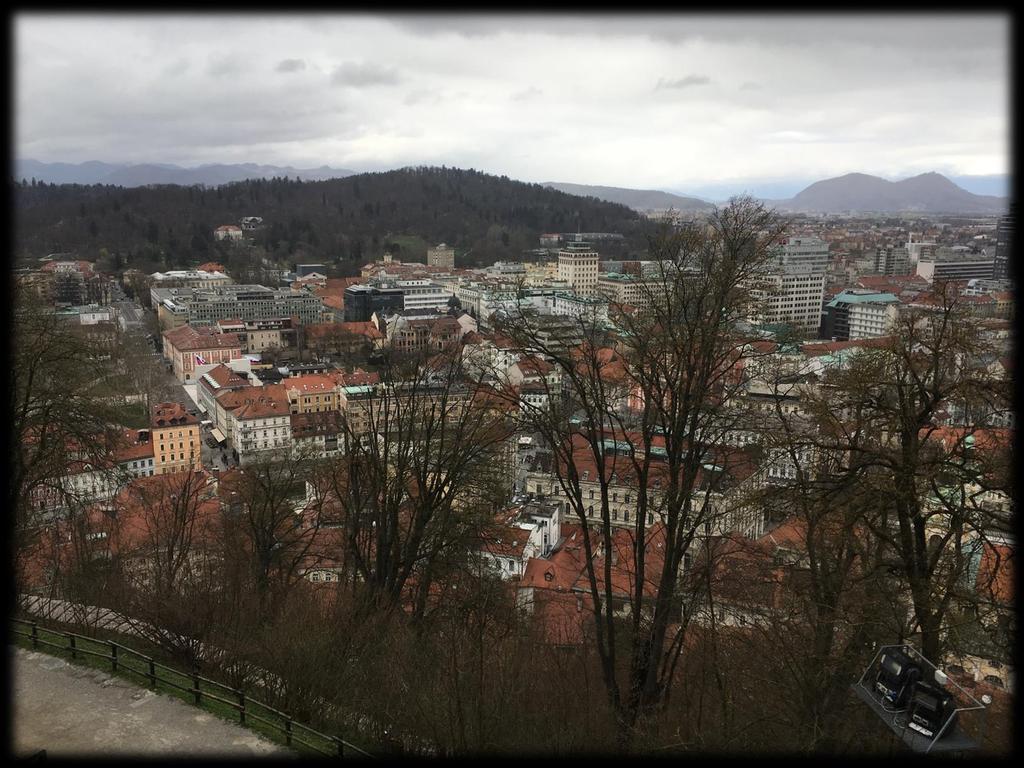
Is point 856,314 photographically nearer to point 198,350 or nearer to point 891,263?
point 891,263

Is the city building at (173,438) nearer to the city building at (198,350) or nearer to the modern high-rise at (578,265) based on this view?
the city building at (198,350)

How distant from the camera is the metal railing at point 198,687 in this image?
16.3 feet

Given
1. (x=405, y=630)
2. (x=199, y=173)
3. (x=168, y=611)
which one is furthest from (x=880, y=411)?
(x=199, y=173)

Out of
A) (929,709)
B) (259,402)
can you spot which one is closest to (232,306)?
(259,402)

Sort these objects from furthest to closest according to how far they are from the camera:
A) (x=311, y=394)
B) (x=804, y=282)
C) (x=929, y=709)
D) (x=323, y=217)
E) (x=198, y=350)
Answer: (x=323, y=217), (x=804, y=282), (x=198, y=350), (x=311, y=394), (x=929, y=709)

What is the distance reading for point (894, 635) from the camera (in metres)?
5.14

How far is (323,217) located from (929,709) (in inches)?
4062

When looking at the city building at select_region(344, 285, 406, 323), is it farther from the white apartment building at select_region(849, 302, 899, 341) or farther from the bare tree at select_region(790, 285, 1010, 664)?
the bare tree at select_region(790, 285, 1010, 664)

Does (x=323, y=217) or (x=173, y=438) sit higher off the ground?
(x=323, y=217)

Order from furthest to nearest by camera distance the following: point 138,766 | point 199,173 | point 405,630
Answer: point 199,173 → point 405,630 → point 138,766

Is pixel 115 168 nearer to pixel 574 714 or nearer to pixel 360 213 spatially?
pixel 360 213

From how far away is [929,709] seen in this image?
3.95 meters

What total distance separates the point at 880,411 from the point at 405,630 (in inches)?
183

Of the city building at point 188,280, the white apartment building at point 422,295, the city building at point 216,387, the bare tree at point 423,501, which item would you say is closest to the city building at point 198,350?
the city building at point 216,387
